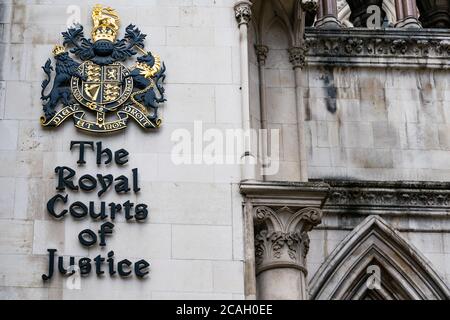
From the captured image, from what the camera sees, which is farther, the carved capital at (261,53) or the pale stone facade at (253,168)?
the carved capital at (261,53)

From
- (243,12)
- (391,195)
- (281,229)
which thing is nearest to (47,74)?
(243,12)

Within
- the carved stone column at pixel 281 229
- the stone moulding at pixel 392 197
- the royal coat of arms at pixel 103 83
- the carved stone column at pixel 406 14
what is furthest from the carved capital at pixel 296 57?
the carved stone column at pixel 406 14

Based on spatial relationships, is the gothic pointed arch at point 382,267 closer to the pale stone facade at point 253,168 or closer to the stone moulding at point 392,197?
the pale stone facade at point 253,168

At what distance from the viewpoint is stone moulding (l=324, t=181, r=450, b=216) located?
78.6ft

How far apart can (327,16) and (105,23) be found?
23.3 feet

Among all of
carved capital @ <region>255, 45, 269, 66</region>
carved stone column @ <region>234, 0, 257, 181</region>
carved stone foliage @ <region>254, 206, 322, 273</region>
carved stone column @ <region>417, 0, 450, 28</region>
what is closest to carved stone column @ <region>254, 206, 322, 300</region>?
carved stone foliage @ <region>254, 206, 322, 273</region>

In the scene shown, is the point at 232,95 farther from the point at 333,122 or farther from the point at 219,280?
the point at 333,122

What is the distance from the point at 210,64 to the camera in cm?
2062

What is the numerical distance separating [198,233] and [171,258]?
0.56m

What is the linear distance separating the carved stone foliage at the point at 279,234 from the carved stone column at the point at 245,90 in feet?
2.04

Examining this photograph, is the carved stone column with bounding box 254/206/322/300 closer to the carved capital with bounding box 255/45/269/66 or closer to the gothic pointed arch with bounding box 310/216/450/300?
the carved capital with bounding box 255/45/269/66

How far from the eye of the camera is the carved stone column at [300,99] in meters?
Result: 20.8

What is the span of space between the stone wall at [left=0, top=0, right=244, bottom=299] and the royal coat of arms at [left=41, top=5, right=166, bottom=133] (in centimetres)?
16

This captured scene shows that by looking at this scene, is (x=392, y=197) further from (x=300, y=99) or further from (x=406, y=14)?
(x=406, y=14)
